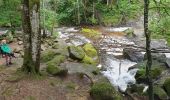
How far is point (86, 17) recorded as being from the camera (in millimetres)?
40750

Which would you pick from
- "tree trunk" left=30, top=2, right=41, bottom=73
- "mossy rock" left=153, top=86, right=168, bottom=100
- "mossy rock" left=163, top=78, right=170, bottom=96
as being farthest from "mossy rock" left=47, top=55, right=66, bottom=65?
"mossy rock" left=163, top=78, right=170, bottom=96

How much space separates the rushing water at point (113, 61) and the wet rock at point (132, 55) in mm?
431

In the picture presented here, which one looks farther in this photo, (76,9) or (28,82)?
(76,9)

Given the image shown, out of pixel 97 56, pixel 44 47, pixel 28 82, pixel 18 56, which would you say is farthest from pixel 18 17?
pixel 28 82

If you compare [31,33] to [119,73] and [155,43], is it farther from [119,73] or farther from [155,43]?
[155,43]

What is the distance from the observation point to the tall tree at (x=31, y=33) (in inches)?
604

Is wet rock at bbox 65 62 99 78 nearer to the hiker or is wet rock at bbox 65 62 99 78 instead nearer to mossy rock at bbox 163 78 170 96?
the hiker

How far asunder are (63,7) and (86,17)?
353cm

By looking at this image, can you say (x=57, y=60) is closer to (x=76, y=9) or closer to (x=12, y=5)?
(x=12, y=5)

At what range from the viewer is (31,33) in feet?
51.4

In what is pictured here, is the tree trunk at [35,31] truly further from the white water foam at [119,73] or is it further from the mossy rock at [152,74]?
the mossy rock at [152,74]

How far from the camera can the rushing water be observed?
20267 millimetres

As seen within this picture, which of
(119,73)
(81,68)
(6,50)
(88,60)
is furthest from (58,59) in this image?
(119,73)

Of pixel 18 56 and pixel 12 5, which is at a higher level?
pixel 12 5
